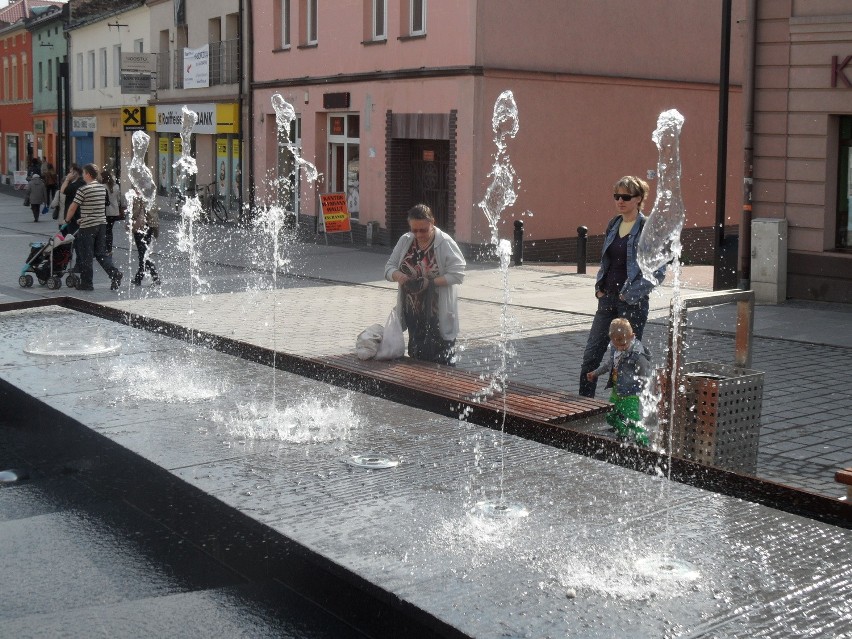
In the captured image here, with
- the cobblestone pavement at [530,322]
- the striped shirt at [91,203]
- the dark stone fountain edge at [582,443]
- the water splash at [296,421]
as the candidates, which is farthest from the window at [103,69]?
the water splash at [296,421]

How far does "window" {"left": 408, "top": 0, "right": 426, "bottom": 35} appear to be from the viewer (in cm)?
2500

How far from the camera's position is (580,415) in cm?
680

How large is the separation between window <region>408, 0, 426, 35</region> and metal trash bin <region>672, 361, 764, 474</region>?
19.6 metres

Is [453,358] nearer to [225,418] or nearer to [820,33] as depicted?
[225,418]

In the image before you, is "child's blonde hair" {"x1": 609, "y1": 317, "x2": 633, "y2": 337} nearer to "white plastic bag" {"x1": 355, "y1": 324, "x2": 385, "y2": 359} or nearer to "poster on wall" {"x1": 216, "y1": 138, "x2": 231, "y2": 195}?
"white plastic bag" {"x1": 355, "y1": 324, "x2": 385, "y2": 359}

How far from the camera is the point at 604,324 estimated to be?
27.3ft

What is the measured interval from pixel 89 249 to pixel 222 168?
20.0 meters

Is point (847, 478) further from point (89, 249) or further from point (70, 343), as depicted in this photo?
point (89, 249)

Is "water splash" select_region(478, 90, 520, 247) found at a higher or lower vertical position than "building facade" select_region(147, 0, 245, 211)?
lower

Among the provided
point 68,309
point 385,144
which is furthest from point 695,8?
point 68,309

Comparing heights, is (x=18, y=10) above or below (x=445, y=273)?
above

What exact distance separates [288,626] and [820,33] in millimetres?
13657

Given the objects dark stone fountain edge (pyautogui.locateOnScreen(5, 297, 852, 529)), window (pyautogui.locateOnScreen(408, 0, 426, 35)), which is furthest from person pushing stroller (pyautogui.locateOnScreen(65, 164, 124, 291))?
window (pyautogui.locateOnScreen(408, 0, 426, 35))

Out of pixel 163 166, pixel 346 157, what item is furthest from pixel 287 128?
pixel 163 166
